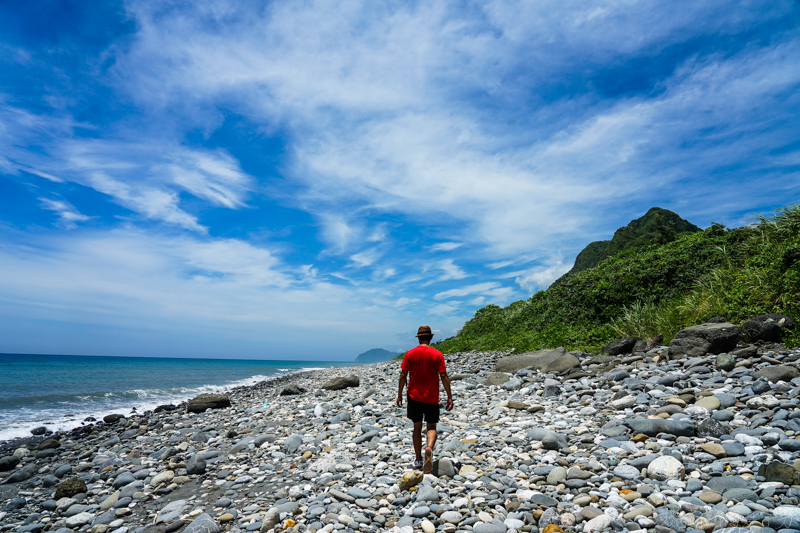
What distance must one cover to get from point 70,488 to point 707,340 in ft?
45.7

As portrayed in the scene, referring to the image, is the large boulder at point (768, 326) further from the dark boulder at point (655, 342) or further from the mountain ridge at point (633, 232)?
the mountain ridge at point (633, 232)

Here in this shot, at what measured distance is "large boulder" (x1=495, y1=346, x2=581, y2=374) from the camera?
1127 cm

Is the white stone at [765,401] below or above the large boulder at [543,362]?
below

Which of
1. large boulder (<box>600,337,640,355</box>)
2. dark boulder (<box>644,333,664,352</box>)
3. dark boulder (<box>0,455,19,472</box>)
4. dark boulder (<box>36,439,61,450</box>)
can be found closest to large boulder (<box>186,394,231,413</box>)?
dark boulder (<box>36,439,61,450</box>)

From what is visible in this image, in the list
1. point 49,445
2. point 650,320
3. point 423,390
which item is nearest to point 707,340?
point 650,320

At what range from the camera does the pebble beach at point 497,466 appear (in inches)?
168

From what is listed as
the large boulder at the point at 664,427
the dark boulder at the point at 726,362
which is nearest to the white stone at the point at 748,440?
the large boulder at the point at 664,427

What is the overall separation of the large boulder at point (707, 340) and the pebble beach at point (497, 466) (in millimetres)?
242

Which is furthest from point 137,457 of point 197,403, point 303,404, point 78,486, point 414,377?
point 414,377

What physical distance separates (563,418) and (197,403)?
13704 mm

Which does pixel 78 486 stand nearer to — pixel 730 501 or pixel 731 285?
pixel 730 501

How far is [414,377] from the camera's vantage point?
644 cm

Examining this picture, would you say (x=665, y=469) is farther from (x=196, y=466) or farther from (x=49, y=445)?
(x=49, y=445)

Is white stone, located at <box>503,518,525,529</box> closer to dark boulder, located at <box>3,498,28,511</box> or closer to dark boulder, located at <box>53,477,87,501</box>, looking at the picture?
dark boulder, located at <box>53,477,87,501</box>
